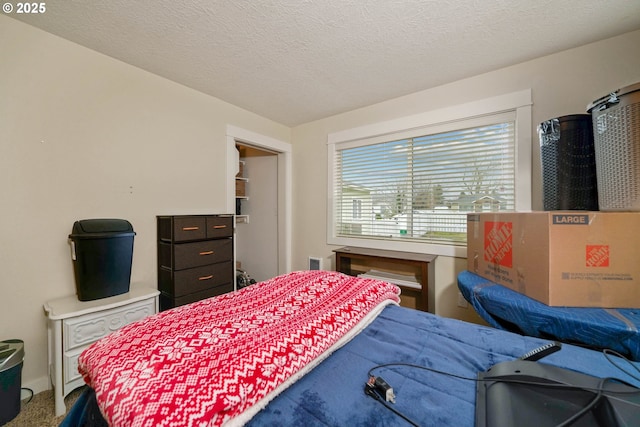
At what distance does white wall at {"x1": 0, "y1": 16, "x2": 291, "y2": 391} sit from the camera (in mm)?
1550

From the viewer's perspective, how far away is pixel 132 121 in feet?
6.75

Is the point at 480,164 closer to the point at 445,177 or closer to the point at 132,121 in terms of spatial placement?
the point at 445,177

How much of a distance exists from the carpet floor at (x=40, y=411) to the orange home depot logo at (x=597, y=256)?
2.96m

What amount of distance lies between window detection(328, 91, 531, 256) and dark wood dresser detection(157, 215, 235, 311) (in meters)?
1.34

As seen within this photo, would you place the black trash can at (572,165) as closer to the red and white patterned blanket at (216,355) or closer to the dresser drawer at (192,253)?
the red and white patterned blanket at (216,355)

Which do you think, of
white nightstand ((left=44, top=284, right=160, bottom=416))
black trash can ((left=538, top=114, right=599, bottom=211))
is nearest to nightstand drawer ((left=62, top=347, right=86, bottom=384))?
white nightstand ((left=44, top=284, right=160, bottom=416))

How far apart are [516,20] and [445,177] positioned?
1.22 meters

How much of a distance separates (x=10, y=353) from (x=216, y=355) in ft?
5.40

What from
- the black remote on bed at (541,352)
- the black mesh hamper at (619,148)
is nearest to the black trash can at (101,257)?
the black remote on bed at (541,352)

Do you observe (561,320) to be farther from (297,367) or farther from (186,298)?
(186,298)

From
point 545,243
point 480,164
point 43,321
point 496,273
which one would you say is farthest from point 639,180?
point 43,321

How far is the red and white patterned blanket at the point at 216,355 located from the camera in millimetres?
587

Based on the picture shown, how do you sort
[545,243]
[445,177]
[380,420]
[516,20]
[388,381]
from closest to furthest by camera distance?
[380,420] < [388,381] < [545,243] < [516,20] < [445,177]

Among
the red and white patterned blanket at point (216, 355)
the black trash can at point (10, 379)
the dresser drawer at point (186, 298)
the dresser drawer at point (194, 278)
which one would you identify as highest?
the red and white patterned blanket at point (216, 355)
